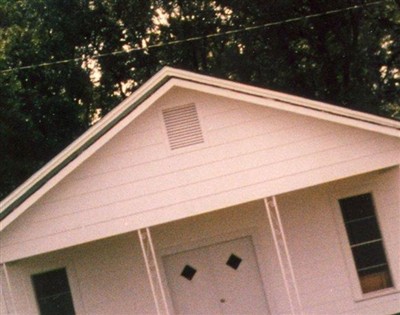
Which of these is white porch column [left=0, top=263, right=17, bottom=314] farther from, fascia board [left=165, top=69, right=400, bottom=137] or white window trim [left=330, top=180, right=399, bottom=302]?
white window trim [left=330, top=180, right=399, bottom=302]

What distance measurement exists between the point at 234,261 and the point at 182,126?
359 cm

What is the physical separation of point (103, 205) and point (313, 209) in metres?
4.93

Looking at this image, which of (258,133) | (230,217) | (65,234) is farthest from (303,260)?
(65,234)

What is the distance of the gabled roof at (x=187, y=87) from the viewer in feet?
34.9

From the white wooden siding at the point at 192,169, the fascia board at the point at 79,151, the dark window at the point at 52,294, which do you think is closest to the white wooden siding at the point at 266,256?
the dark window at the point at 52,294

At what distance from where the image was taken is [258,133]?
11.0 metres

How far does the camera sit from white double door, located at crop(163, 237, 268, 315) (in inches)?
476

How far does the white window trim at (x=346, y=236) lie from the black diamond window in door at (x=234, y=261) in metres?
2.46

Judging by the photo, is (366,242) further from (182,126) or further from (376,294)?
(182,126)

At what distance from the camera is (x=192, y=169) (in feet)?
35.4

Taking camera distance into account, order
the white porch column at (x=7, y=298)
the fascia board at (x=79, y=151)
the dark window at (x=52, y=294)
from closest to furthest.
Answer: the fascia board at (x=79, y=151), the white porch column at (x=7, y=298), the dark window at (x=52, y=294)

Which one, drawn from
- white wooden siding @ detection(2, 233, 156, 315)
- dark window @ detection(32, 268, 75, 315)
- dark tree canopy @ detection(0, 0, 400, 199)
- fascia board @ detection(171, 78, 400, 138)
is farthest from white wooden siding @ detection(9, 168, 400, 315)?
dark tree canopy @ detection(0, 0, 400, 199)

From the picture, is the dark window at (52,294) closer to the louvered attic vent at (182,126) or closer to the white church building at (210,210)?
the white church building at (210,210)

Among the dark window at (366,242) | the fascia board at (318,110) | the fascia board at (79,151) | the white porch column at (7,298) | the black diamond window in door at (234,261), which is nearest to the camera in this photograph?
the fascia board at (79,151)
